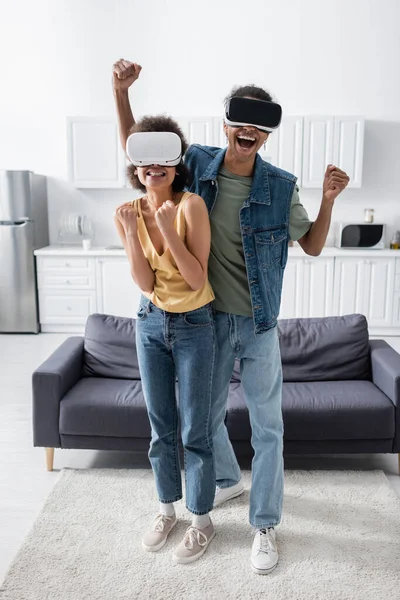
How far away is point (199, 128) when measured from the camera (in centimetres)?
520

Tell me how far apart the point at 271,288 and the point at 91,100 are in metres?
4.40

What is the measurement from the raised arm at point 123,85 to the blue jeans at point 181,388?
1.97 feet

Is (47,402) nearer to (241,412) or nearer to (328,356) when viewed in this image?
(241,412)

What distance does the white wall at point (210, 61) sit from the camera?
213 inches

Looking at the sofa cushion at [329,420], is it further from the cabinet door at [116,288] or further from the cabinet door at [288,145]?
the cabinet door at [288,145]

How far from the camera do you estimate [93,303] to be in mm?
5344

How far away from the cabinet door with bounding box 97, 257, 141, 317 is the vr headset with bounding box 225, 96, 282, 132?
3.56 meters

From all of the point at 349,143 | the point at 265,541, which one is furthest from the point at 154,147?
the point at 349,143

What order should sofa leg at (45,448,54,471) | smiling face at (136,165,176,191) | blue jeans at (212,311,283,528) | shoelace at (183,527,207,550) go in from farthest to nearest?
sofa leg at (45,448,54,471), shoelace at (183,527,207,550), blue jeans at (212,311,283,528), smiling face at (136,165,176,191)

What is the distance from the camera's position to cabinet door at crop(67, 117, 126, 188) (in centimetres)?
523

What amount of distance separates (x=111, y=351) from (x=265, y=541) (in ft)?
4.06

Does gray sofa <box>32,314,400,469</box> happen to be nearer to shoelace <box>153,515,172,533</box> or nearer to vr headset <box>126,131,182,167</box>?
shoelace <box>153,515,172,533</box>

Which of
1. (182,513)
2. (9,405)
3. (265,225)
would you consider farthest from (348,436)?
(9,405)

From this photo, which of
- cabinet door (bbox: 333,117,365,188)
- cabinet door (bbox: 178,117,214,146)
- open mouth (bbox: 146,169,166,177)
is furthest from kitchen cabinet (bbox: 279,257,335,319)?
open mouth (bbox: 146,169,166,177)
